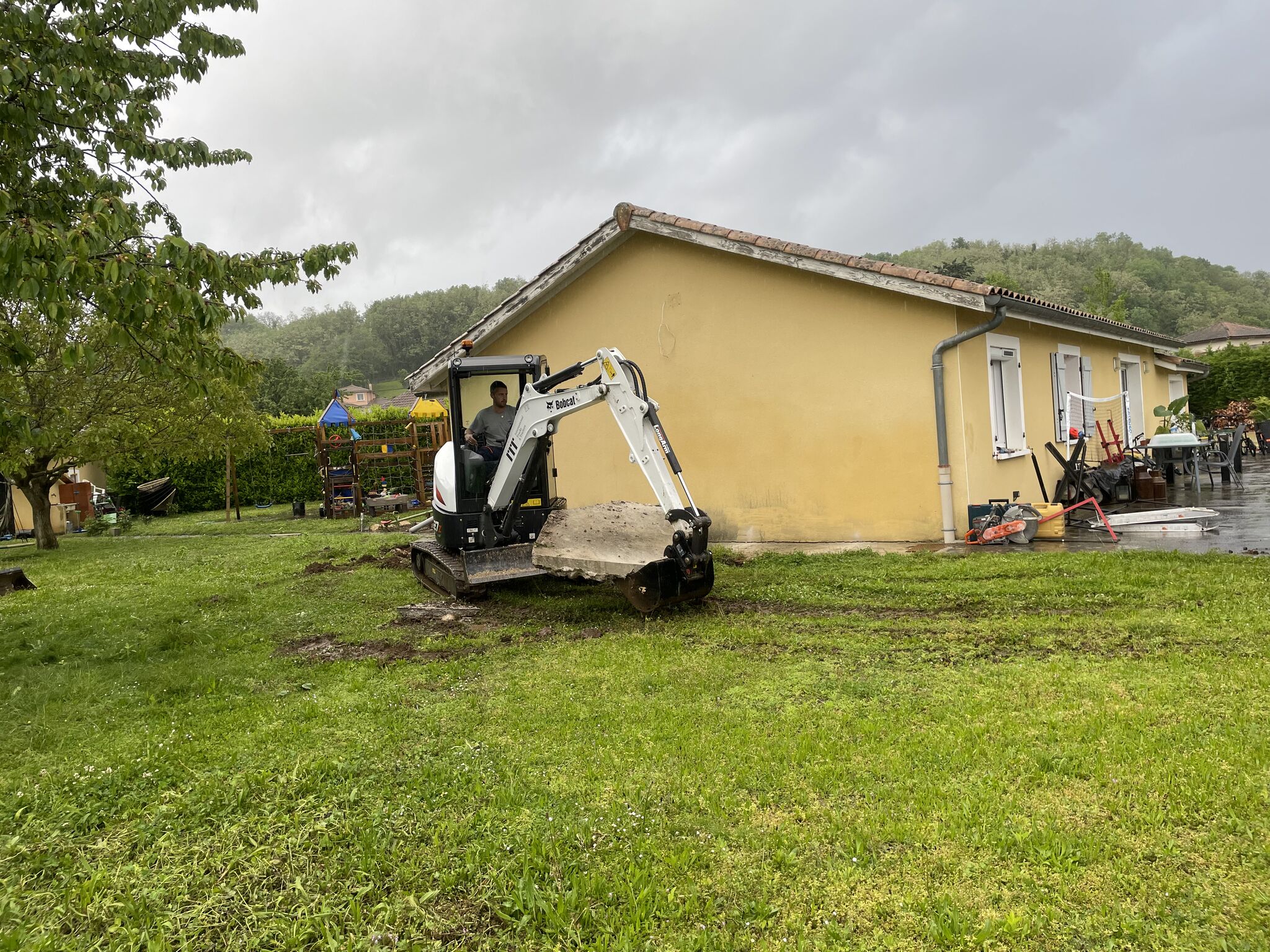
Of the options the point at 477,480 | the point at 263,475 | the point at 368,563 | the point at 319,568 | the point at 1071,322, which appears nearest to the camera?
the point at 477,480

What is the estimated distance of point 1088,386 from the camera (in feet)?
45.8

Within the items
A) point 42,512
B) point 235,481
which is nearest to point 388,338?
point 235,481

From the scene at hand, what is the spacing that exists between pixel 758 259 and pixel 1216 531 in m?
6.32

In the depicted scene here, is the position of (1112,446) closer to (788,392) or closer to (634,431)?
(788,392)

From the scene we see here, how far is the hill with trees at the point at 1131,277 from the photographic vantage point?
55656mm

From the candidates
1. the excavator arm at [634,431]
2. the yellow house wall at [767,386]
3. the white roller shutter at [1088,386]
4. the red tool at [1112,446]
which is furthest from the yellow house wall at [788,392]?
the excavator arm at [634,431]

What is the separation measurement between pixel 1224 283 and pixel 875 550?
83.2 metres

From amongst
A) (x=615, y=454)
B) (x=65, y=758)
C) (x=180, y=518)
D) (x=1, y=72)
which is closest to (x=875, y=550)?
(x=615, y=454)

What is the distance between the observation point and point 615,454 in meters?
13.0

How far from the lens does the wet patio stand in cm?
812

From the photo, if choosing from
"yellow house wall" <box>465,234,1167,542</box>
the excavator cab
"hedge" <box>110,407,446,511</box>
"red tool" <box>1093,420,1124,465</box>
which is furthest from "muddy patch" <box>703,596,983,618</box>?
"hedge" <box>110,407,446,511</box>

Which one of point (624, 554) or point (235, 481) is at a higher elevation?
point (235, 481)

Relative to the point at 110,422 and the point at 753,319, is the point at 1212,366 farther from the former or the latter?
the point at 110,422

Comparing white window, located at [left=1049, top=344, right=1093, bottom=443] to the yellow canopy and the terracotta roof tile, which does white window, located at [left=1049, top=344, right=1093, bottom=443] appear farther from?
the yellow canopy
